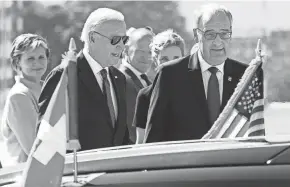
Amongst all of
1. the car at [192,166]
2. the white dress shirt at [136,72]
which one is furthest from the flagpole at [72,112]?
the white dress shirt at [136,72]

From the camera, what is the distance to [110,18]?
4.76 metres

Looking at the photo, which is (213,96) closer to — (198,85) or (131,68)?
(198,85)

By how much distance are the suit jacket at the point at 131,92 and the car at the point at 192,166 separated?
2327 mm

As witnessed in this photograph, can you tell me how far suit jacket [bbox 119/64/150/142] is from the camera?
5328 millimetres

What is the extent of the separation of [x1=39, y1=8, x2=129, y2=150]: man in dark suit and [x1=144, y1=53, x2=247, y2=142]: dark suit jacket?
251 millimetres

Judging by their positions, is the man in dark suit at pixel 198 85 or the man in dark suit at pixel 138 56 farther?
the man in dark suit at pixel 138 56

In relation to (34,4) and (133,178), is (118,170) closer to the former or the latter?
(133,178)

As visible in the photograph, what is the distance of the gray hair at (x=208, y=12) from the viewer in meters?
4.63

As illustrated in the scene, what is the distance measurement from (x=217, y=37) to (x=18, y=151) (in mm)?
1401

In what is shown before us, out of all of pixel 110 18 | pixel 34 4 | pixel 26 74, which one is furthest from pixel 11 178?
pixel 34 4

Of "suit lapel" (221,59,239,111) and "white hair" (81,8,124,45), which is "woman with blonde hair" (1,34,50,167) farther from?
"suit lapel" (221,59,239,111)

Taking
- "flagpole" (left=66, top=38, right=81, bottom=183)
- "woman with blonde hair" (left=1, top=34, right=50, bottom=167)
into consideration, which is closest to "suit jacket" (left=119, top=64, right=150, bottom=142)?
"woman with blonde hair" (left=1, top=34, right=50, bottom=167)

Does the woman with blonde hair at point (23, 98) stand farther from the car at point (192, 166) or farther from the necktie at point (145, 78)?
the car at point (192, 166)

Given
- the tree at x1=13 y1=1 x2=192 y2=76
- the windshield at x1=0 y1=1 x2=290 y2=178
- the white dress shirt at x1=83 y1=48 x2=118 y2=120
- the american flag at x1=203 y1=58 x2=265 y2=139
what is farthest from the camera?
the tree at x1=13 y1=1 x2=192 y2=76
